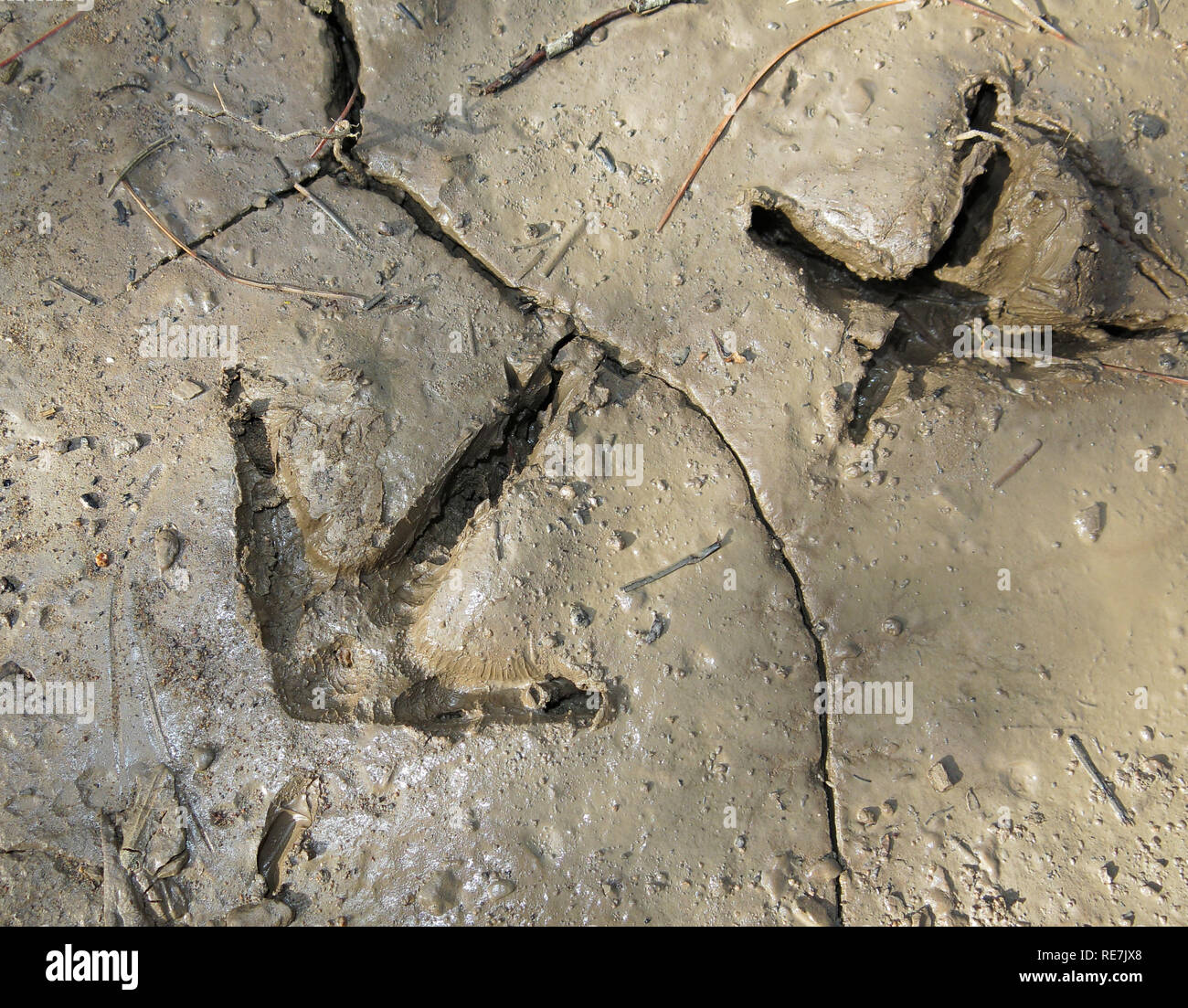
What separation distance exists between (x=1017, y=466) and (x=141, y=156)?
12.6ft

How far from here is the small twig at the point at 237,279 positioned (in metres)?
3.08

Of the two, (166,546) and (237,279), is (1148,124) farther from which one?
(166,546)

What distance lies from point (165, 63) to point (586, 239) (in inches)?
78.1

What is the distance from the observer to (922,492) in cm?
295

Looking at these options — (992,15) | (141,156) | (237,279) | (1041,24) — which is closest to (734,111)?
(992,15)

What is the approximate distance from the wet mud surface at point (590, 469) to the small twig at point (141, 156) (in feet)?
0.09

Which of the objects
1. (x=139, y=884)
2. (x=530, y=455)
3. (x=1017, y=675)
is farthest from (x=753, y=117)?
(x=139, y=884)

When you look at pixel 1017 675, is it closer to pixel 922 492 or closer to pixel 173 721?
pixel 922 492

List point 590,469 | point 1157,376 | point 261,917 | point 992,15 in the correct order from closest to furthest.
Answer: point 261,917 < point 590,469 < point 1157,376 < point 992,15

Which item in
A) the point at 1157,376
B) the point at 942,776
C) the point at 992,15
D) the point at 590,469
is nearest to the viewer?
the point at 942,776

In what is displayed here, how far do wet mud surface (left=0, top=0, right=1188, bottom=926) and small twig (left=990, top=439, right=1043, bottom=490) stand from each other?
0.8 inches

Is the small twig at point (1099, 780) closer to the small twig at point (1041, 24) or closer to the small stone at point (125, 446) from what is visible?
the small twig at point (1041, 24)

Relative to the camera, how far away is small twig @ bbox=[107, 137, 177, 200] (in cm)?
315

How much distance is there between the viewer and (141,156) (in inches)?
125
